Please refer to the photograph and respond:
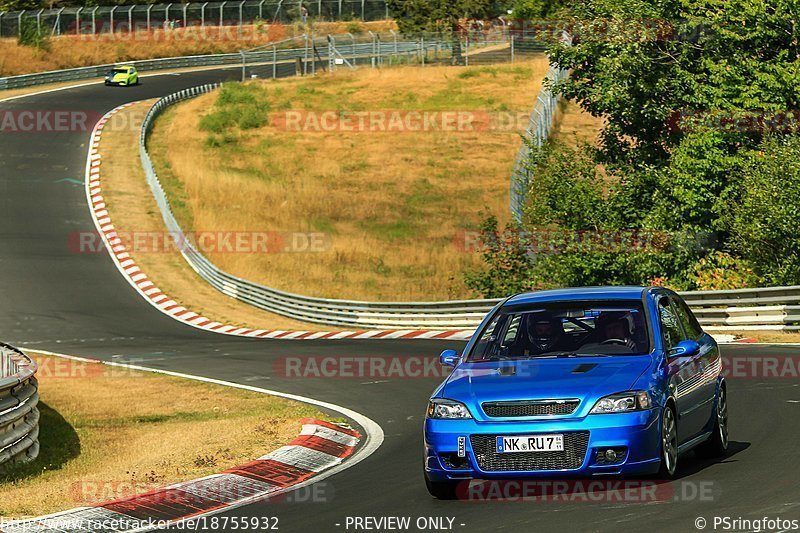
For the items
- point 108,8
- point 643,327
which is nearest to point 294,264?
point 643,327

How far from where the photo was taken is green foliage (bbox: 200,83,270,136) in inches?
2429

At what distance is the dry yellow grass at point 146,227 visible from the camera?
3422 centimetres

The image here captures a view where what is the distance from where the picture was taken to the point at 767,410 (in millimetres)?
13078

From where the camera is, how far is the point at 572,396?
8.95 m

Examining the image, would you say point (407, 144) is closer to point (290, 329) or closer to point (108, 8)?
point (290, 329)

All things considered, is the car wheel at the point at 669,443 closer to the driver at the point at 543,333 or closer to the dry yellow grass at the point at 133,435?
the driver at the point at 543,333

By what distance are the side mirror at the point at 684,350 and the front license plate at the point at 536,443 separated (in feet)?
4.46

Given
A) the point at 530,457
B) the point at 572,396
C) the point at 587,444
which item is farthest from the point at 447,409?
the point at 587,444

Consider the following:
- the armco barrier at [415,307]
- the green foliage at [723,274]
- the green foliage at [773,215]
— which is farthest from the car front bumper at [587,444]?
the green foliage at [723,274]

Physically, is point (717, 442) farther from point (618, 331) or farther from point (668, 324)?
point (618, 331)

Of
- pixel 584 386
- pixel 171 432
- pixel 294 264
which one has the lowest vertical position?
pixel 294 264

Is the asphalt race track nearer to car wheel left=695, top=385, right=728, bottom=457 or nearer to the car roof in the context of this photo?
car wheel left=695, top=385, right=728, bottom=457

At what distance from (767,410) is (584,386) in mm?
4778

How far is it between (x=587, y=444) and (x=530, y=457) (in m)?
0.41
